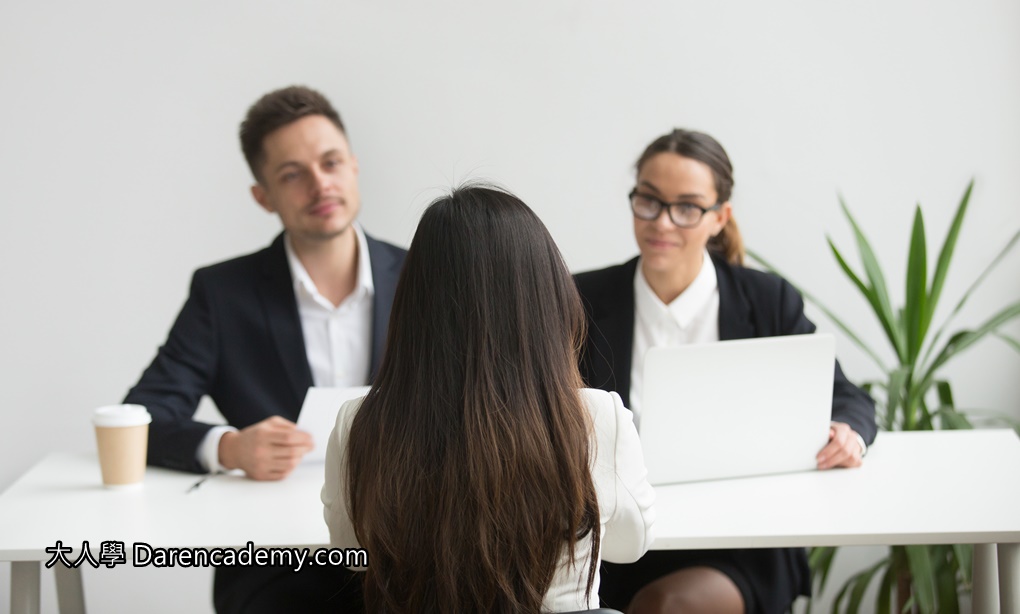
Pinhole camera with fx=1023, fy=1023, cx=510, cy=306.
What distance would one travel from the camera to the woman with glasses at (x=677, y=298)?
2.23 m

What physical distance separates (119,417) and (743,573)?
1283 millimetres

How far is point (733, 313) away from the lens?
2.40 m

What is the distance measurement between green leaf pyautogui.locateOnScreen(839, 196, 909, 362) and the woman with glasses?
0.48 metres

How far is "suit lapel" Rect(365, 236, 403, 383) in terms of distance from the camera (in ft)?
8.21

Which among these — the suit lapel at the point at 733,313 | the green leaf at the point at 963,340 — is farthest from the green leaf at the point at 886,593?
the suit lapel at the point at 733,313

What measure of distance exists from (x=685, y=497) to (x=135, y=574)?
225 centimetres

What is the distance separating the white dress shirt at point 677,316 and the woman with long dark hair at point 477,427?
3.51ft

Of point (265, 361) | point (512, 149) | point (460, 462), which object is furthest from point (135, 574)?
point (460, 462)

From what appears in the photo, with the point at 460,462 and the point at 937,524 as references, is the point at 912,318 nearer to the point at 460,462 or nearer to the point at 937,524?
the point at 937,524

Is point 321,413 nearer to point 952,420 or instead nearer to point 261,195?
point 261,195

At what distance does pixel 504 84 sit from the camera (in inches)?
129

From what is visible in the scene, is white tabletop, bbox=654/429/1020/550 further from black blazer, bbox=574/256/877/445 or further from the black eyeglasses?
the black eyeglasses

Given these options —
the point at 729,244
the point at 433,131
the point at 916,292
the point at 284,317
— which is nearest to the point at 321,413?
the point at 284,317

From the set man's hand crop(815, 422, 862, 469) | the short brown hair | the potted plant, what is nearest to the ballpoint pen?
the short brown hair
